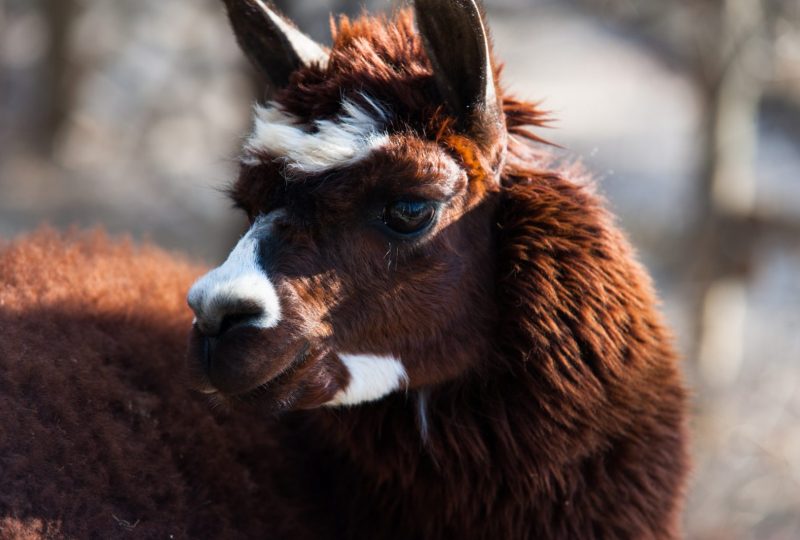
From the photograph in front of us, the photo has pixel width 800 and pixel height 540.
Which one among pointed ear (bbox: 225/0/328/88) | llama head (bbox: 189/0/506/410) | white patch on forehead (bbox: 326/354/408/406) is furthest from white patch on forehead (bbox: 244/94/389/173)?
white patch on forehead (bbox: 326/354/408/406)

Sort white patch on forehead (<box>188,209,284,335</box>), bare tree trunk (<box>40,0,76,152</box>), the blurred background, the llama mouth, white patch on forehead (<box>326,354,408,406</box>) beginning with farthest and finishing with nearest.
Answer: bare tree trunk (<box>40,0,76,152</box>)
the blurred background
white patch on forehead (<box>326,354,408,406</box>)
the llama mouth
white patch on forehead (<box>188,209,284,335</box>)

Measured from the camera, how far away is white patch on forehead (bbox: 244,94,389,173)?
9.07 feet

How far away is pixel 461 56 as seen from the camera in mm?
2840

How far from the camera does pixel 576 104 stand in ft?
55.8

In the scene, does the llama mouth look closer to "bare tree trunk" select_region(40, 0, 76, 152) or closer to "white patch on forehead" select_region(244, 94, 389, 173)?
"white patch on forehead" select_region(244, 94, 389, 173)

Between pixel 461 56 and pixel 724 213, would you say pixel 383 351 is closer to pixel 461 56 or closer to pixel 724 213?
pixel 461 56

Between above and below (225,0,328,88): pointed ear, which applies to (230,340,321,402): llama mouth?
below

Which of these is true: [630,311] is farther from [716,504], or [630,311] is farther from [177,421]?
[716,504]

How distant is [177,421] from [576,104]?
14.9 m

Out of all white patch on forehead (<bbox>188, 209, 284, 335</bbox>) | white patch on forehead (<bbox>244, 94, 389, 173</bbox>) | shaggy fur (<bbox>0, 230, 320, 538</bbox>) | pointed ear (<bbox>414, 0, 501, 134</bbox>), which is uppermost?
pointed ear (<bbox>414, 0, 501, 134</bbox>)

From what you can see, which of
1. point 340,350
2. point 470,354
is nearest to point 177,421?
point 340,350

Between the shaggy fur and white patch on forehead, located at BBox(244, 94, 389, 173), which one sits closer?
the shaggy fur

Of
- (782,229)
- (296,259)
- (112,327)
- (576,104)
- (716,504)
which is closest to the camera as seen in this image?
(296,259)

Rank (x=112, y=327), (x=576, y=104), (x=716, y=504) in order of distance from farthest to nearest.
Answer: (x=576, y=104)
(x=716, y=504)
(x=112, y=327)
